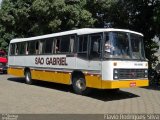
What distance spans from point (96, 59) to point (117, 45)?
1010 mm

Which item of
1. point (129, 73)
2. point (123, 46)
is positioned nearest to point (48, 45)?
point (123, 46)

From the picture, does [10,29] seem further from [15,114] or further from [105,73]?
[15,114]

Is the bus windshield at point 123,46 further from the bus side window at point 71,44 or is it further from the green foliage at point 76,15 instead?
the green foliage at point 76,15

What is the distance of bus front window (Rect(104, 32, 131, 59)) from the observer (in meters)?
13.1

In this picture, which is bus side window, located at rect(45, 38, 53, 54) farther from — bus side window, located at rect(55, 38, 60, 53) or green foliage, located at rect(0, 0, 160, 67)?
green foliage, located at rect(0, 0, 160, 67)

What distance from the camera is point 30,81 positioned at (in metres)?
20.1

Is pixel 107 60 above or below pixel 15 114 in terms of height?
above

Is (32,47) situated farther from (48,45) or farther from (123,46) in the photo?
(123,46)

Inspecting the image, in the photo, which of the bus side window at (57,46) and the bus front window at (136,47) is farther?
the bus side window at (57,46)

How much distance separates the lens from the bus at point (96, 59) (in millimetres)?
13008

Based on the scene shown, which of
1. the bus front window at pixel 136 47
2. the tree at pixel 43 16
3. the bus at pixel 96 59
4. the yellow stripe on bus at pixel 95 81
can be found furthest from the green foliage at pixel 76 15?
the yellow stripe on bus at pixel 95 81

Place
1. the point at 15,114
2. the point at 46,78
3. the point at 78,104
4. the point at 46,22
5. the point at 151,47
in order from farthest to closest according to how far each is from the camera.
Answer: the point at 46,22
the point at 151,47
the point at 46,78
the point at 78,104
the point at 15,114

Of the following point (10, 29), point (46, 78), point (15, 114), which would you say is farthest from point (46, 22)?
point (15, 114)

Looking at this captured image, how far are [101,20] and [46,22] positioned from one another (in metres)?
6.00
